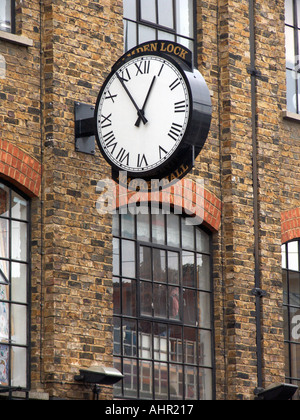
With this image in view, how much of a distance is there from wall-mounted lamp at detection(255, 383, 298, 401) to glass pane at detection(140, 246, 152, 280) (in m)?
2.18

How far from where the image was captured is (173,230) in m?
15.2

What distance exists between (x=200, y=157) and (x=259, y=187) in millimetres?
1041

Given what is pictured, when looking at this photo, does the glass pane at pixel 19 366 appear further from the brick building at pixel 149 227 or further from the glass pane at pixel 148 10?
the glass pane at pixel 148 10

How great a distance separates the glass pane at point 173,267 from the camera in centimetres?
1501

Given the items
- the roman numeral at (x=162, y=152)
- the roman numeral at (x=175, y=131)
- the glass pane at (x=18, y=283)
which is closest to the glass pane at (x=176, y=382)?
the glass pane at (x=18, y=283)

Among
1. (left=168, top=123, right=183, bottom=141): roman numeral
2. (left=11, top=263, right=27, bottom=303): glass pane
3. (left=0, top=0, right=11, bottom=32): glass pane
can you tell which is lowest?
(left=11, top=263, right=27, bottom=303): glass pane

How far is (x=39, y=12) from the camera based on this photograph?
45.9ft

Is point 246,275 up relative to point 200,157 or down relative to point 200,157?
down

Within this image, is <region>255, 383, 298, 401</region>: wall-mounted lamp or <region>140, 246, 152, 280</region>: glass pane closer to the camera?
<region>140, 246, 152, 280</region>: glass pane

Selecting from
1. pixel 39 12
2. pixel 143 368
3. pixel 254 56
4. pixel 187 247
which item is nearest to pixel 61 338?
pixel 143 368

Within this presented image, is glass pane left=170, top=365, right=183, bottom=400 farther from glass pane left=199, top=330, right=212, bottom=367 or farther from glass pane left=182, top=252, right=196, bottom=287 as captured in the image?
glass pane left=182, top=252, right=196, bottom=287

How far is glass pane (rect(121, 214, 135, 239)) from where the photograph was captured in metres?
14.6

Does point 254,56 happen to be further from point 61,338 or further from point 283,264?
point 61,338

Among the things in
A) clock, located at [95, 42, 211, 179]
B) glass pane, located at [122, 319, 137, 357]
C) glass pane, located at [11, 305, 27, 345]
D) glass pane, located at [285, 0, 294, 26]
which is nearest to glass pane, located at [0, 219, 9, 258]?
glass pane, located at [11, 305, 27, 345]
